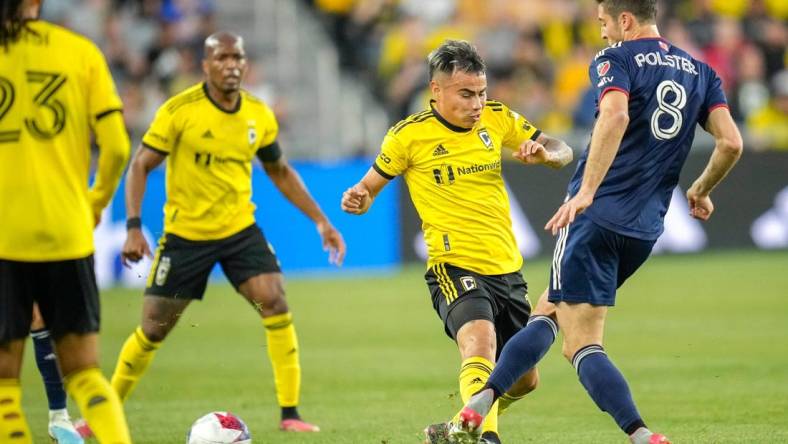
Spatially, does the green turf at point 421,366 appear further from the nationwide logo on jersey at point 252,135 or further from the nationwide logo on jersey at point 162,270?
the nationwide logo on jersey at point 252,135

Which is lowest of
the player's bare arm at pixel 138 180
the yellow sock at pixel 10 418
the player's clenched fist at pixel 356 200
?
the yellow sock at pixel 10 418

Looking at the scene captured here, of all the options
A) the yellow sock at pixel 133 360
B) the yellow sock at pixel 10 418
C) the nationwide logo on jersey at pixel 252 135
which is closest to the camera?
the yellow sock at pixel 10 418

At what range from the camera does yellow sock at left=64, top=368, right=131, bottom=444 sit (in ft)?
18.3

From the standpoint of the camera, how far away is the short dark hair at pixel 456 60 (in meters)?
7.05

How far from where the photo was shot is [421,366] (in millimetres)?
11883

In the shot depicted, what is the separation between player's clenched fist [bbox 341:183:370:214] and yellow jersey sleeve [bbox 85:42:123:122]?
5.51 ft

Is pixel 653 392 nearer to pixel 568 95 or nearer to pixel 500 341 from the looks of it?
pixel 500 341

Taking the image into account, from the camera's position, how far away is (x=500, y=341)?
7.51m

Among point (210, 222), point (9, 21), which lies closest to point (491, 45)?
point (210, 222)

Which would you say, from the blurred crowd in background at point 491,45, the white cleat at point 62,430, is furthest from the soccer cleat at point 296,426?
the blurred crowd in background at point 491,45

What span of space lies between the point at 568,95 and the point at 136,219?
49.4 ft

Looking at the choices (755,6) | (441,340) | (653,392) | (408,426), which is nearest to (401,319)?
(441,340)

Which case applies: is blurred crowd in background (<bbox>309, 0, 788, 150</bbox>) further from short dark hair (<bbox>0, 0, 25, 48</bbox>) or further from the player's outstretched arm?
short dark hair (<bbox>0, 0, 25, 48</bbox>)

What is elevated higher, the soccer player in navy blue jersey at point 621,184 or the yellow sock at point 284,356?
the soccer player in navy blue jersey at point 621,184
